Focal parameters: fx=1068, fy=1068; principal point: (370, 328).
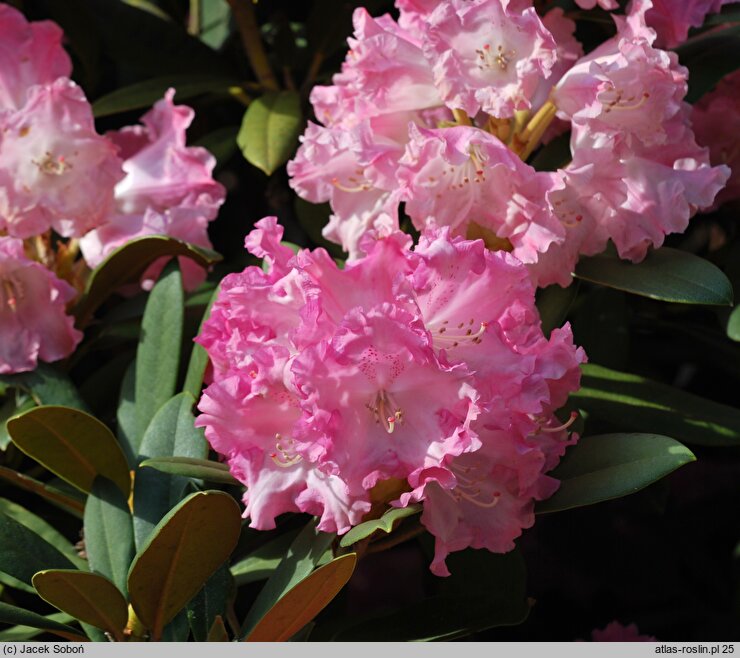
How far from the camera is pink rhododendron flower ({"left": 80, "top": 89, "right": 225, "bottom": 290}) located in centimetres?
133

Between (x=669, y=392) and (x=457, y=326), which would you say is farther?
(x=669, y=392)

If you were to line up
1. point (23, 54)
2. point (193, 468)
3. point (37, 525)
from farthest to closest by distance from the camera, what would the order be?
point (23, 54)
point (37, 525)
point (193, 468)

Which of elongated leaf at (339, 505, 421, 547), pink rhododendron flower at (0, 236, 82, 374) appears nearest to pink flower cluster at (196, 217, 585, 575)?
elongated leaf at (339, 505, 421, 547)

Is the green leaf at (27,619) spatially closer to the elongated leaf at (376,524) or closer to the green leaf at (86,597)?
the green leaf at (86,597)

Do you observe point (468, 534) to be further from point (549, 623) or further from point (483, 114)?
point (549, 623)

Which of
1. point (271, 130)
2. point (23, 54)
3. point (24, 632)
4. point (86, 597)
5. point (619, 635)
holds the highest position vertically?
point (23, 54)

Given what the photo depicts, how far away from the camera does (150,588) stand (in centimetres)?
96

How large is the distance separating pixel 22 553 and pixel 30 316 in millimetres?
334

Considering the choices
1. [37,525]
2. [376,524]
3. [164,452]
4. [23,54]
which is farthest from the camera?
[23,54]

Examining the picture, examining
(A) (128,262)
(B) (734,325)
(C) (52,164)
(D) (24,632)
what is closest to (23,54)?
(C) (52,164)

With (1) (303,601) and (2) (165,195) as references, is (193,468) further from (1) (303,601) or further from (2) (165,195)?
(2) (165,195)

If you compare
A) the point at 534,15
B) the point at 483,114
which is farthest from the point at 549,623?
the point at 534,15

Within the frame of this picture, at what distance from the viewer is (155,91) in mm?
1466

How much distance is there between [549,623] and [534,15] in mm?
985
